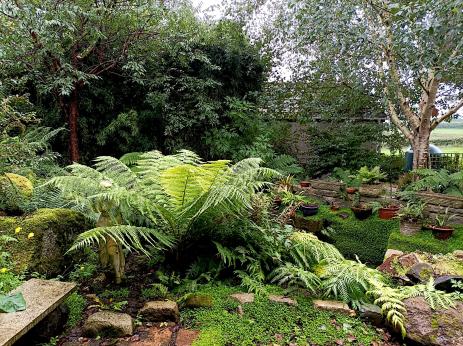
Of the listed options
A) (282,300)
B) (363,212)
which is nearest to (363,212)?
(363,212)

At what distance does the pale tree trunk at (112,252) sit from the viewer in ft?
6.77

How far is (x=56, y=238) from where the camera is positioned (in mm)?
2215

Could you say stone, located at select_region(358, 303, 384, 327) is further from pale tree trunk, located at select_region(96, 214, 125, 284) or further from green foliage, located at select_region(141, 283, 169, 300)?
pale tree trunk, located at select_region(96, 214, 125, 284)

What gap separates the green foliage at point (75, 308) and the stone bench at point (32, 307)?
194 mm

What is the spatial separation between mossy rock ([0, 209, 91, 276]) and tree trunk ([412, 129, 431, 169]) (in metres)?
4.97

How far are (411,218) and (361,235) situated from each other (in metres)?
0.66

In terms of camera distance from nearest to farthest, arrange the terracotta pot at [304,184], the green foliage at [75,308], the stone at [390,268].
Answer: the green foliage at [75,308]
the stone at [390,268]
the terracotta pot at [304,184]

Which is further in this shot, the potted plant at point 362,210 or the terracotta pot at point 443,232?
the potted plant at point 362,210

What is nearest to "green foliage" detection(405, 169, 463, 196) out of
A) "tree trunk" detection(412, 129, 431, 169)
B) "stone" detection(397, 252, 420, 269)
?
"tree trunk" detection(412, 129, 431, 169)

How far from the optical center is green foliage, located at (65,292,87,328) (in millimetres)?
1739

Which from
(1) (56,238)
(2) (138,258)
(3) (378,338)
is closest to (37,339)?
(1) (56,238)

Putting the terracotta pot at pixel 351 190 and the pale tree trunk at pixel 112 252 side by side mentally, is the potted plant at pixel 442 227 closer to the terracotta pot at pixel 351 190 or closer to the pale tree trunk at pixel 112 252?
the terracotta pot at pixel 351 190

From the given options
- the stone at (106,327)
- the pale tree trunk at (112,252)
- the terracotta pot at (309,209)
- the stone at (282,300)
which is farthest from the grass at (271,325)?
the terracotta pot at (309,209)

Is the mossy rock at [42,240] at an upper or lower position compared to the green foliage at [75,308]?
upper
